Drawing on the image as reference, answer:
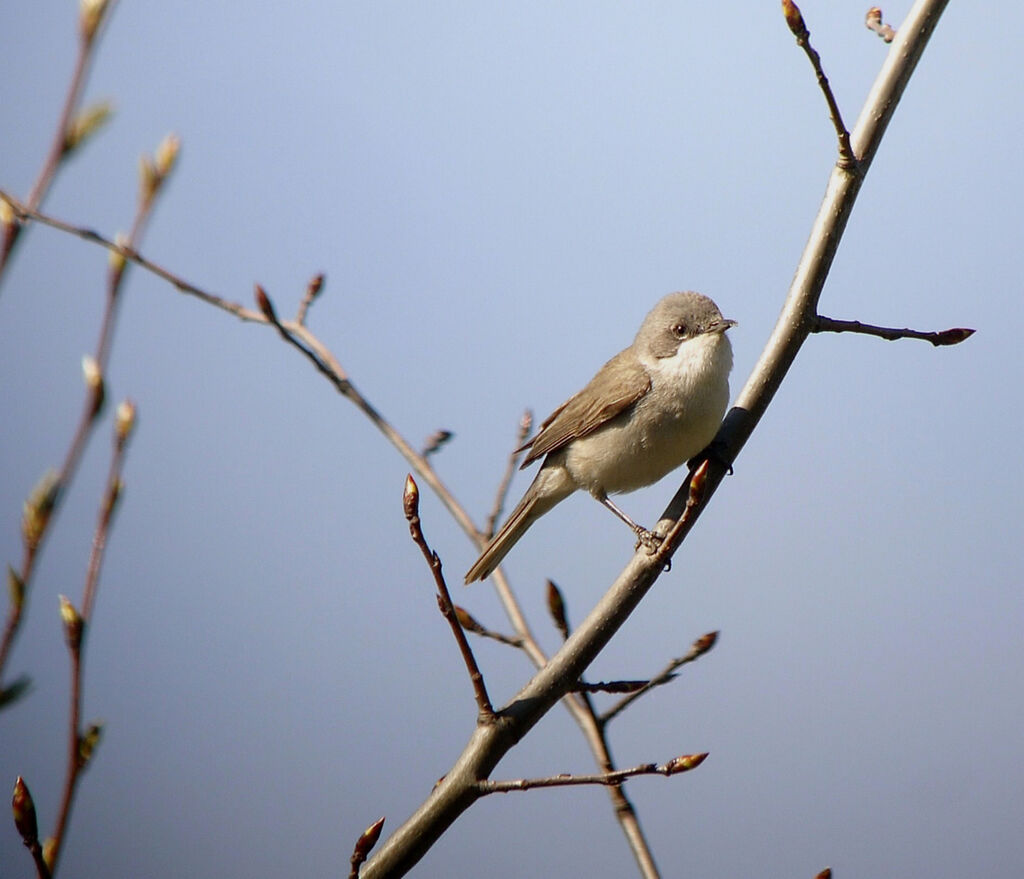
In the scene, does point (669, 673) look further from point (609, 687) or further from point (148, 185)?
point (148, 185)

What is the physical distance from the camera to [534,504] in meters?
4.95

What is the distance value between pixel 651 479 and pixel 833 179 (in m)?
1.87

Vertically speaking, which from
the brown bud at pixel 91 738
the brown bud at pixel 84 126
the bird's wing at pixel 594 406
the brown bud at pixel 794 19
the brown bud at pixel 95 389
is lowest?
the brown bud at pixel 91 738

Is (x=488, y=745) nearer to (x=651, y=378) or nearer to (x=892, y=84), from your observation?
(x=892, y=84)

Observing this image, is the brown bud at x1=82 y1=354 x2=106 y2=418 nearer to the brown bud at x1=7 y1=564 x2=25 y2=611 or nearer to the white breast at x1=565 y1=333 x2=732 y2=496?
the brown bud at x1=7 y1=564 x2=25 y2=611

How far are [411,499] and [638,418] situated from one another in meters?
2.30

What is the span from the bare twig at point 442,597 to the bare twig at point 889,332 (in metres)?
1.44

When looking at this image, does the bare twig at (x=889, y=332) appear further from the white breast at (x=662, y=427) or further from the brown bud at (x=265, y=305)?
the brown bud at (x=265, y=305)

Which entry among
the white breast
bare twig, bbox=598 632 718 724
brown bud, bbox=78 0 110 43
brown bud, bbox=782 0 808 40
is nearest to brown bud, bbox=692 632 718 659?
bare twig, bbox=598 632 718 724

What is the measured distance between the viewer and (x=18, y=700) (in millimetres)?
1410

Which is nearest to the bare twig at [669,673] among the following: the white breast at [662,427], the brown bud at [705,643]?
the brown bud at [705,643]

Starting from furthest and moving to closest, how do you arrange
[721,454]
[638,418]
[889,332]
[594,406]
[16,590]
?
1. [594,406]
2. [638,418]
3. [721,454]
4. [889,332]
5. [16,590]

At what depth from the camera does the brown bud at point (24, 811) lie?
1789 millimetres

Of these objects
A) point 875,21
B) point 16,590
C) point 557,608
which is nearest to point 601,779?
point 557,608
